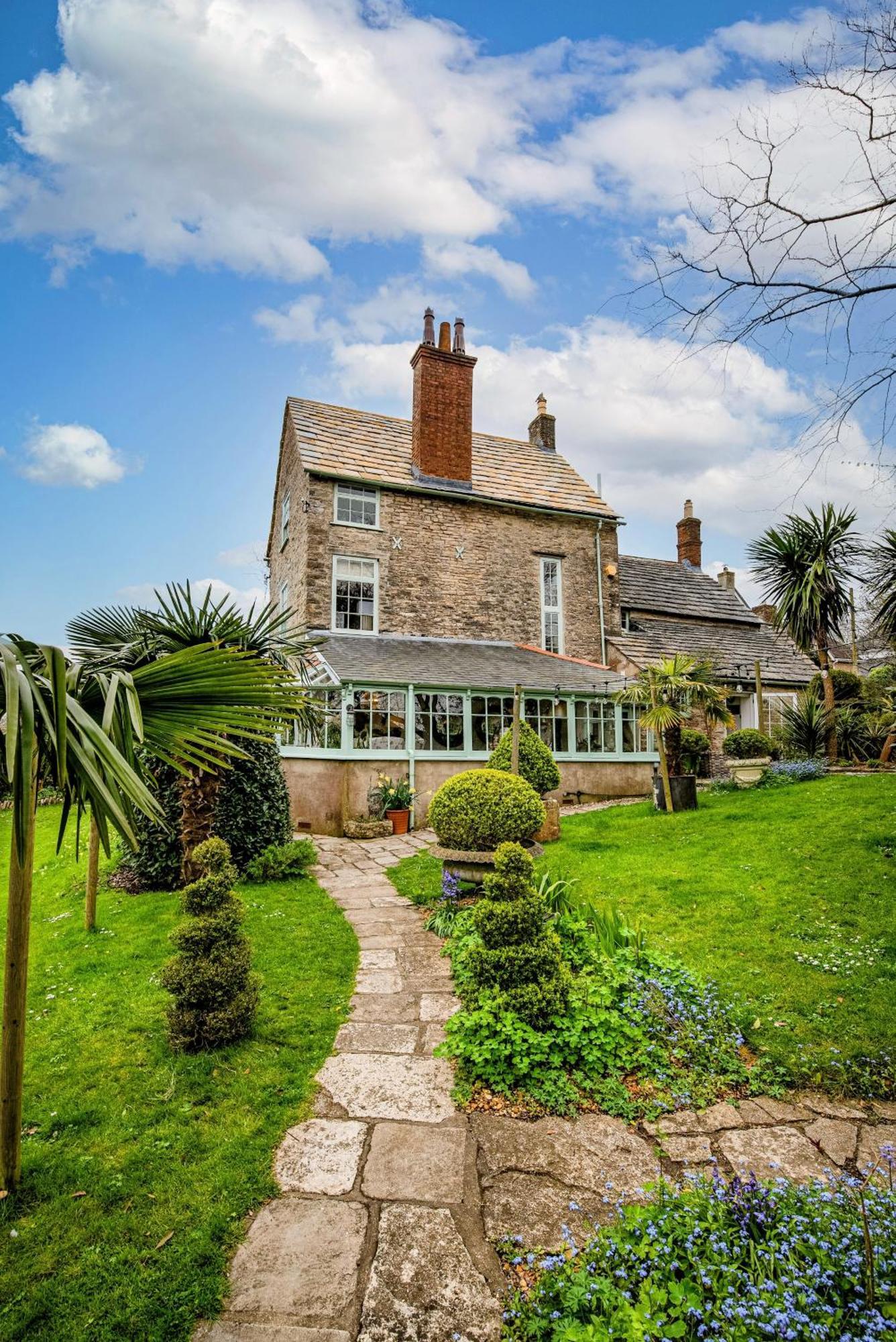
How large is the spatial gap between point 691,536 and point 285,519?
15.7 metres

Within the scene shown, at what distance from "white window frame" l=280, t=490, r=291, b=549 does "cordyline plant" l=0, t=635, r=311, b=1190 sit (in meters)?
14.8

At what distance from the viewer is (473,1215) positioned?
2.49 meters

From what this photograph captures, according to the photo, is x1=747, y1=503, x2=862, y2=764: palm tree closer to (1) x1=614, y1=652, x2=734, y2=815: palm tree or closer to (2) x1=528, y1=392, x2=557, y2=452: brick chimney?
(1) x1=614, y1=652, x2=734, y2=815: palm tree

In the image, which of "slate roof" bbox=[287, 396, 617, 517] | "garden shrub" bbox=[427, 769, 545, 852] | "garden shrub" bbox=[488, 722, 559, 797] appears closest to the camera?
"garden shrub" bbox=[427, 769, 545, 852]

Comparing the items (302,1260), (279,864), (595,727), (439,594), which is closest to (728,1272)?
(302,1260)

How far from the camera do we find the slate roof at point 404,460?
A: 1578cm

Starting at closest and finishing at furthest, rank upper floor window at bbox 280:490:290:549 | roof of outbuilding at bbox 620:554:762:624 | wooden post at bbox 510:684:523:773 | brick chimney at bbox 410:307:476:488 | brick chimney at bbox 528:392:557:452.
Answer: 1. wooden post at bbox 510:684:523:773
2. brick chimney at bbox 410:307:476:488
3. upper floor window at bbox 280:490:290:549
4. roof of outbuilding at bbox 620:554:762:624
5. brick chimney at bbox 528:392:557:452

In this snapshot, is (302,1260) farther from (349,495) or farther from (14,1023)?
(349,495)

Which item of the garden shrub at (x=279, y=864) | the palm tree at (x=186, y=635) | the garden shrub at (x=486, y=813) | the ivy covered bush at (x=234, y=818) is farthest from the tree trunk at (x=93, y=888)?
the garden shrub at (x=486, y=813)

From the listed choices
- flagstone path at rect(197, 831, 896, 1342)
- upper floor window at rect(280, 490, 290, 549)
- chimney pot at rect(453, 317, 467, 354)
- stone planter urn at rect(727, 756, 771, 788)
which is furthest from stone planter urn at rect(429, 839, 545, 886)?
chimney pot at rect(453, 317, 467, 354)

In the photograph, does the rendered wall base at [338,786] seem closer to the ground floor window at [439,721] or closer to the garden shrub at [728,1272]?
the ground floor window at [439,721]

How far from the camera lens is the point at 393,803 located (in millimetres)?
11523

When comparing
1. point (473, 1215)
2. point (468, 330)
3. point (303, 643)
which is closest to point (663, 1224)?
point (473, 1215)

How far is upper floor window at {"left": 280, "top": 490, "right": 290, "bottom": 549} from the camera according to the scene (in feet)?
57.0
